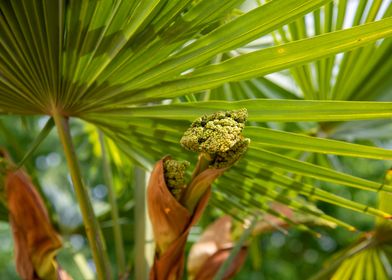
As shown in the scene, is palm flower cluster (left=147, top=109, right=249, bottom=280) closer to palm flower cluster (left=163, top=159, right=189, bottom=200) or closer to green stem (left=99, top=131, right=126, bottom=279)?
palm flower cluster (left=163, top=159, right=189, bottom=200)

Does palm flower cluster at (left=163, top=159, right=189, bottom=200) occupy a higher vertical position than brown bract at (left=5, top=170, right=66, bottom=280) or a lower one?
higher

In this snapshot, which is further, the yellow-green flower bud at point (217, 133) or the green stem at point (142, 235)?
the green stem at point (142, 235)

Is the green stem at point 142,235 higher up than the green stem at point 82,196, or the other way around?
the green stem at point 82,196

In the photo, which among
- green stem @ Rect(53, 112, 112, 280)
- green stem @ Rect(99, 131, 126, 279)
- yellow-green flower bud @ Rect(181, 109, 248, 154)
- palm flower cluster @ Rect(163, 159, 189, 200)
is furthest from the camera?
green stem @ Rect(99, 131, 126, 279)

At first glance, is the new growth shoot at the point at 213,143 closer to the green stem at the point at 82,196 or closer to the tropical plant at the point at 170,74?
the tropical plant at the point at 170,74

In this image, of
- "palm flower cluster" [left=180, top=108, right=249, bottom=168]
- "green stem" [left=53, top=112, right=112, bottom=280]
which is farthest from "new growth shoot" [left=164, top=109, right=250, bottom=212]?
"green stem" [left=53, top=112, right=112, bottom=280]

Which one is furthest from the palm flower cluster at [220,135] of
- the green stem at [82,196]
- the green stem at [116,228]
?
the green stem at [116,228]

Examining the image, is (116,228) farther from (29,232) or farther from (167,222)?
(167,222)

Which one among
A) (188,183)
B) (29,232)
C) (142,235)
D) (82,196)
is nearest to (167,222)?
(188,183)
